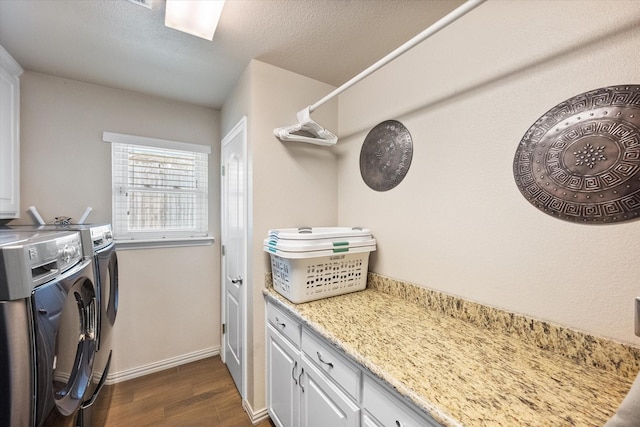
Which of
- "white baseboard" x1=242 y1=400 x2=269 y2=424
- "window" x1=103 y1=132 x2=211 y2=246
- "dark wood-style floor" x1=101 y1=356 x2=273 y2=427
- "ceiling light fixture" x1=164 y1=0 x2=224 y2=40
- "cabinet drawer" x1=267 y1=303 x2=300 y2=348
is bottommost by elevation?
"dark wood-style floor" x1=101 y1=356 x2=273 y2=427

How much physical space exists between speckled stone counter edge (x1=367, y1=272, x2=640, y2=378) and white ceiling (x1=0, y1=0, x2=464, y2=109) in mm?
1434

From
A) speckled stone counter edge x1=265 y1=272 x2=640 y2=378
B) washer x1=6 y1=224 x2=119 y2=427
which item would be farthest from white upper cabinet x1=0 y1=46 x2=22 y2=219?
speckled stone counter edge x1=265 y1=272 x2=640 y2=378

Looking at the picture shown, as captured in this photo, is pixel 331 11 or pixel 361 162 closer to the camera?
pixel 331 11

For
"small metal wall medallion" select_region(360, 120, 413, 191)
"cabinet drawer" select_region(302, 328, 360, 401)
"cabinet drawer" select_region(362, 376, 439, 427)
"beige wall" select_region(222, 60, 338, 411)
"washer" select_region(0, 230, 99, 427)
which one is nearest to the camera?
"washer" select_region(0, 230, 99, 427)

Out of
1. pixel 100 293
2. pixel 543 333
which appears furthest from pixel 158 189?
pixel 543 333

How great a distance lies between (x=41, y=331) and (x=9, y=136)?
5.53ft

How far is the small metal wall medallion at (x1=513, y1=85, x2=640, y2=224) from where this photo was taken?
79 centimetres

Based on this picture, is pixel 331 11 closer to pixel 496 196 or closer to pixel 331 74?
pixel 331 74

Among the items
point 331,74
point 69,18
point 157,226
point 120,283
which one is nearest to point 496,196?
point 331,74

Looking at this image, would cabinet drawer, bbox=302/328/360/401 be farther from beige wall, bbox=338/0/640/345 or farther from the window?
the window

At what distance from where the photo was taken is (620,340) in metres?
0.81

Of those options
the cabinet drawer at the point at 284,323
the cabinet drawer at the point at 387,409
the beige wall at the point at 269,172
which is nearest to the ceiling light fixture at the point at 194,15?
the beige wall at the point at 269,172

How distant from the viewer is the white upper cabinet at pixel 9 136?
152 centimetres

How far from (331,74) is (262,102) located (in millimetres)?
565
